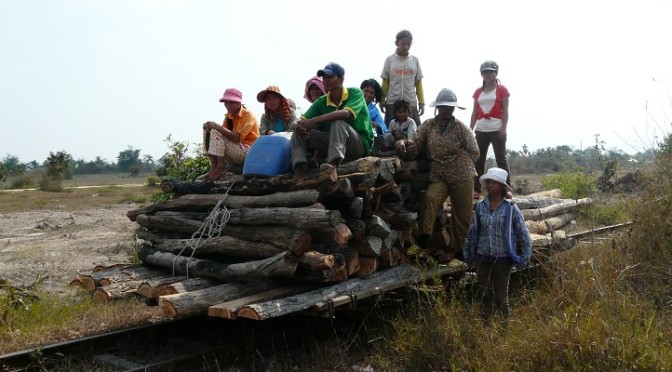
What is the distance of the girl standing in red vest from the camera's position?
8.10m

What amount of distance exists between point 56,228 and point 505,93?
12.6 m

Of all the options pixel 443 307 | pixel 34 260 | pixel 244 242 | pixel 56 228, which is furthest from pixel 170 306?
pixel 56 228

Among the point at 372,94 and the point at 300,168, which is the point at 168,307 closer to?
the point at 300,168

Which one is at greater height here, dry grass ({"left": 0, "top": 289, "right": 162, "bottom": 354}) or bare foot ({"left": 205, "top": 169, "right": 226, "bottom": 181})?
bare foot ({"left": 205, "top": 169, "right": 226, "bottom": 181})

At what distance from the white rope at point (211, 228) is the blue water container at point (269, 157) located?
38 cm

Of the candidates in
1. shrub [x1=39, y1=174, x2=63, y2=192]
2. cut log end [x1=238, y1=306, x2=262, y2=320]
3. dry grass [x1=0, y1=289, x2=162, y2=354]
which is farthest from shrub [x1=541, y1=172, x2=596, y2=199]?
shrub [x1=39, y1=174, x2=63, y2=192]

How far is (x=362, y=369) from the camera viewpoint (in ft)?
16.2

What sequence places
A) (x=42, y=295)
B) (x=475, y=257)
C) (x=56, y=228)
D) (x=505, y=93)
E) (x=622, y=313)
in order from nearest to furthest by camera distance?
1. (x=622, y=313)
2. (x=475, y=257)
3. (x=42, y=295)
4. (x=505, y=93)
5. (x=56, y=228)

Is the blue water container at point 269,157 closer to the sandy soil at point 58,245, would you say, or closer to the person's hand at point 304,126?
the person's hand at point 304,126

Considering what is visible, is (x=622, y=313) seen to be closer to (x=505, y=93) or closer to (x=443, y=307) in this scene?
(x=443, y=307)

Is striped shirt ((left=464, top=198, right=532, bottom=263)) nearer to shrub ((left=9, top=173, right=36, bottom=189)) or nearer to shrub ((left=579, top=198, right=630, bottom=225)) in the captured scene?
shrub ((left=579, top=198, right=630, bottom=225))

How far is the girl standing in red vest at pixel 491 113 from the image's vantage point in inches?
319

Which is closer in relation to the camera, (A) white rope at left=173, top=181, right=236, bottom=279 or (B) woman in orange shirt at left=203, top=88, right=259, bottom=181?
(A) white rope at left=173, top=181, right=236, bottom=279

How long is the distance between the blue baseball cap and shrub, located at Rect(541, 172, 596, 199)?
803cm
